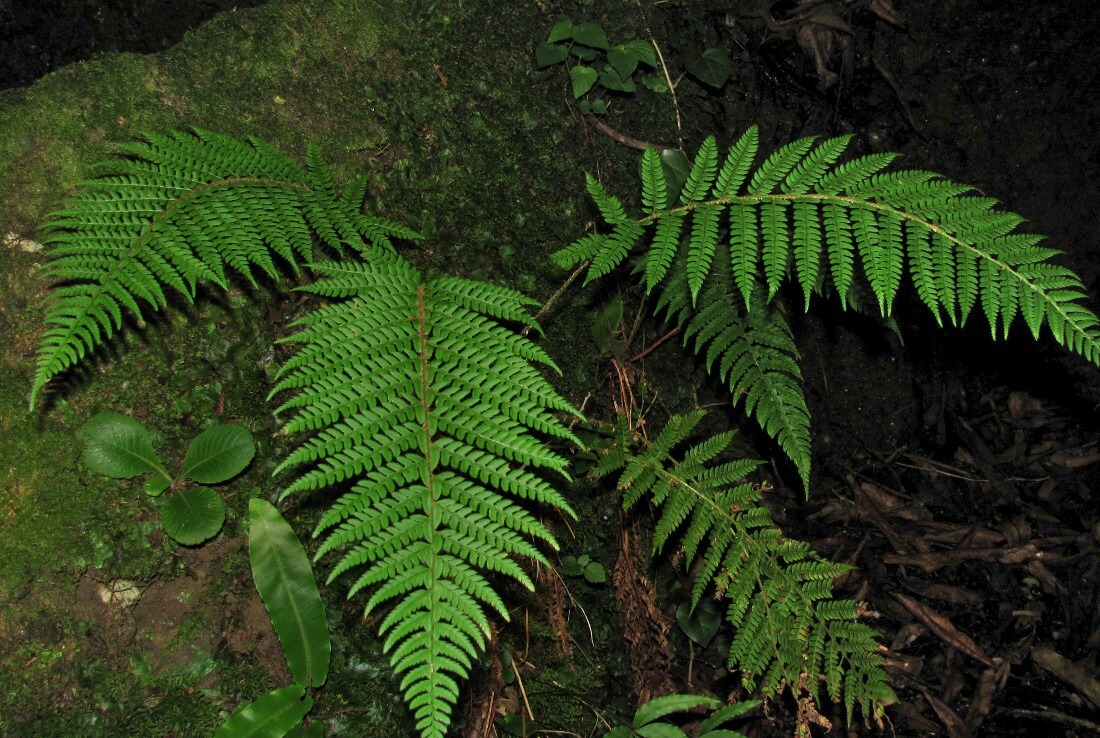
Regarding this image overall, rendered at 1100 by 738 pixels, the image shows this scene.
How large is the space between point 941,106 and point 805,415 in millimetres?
2089

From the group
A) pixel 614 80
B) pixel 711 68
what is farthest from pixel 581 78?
pixel 711 68

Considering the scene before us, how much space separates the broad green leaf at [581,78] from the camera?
326 cm

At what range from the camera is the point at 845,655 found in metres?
2.68

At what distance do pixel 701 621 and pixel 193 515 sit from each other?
213 centimetres

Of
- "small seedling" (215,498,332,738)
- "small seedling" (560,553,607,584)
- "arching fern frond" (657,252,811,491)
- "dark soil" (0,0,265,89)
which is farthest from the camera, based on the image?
"small seedling" (560,553,607,584)

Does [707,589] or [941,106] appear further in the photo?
[941,106]

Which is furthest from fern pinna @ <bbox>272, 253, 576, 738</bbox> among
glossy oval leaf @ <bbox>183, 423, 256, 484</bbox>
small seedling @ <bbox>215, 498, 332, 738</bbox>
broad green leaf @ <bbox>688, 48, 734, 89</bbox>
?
broad green leaf @ <bbox>688, 48, 734, 89</bbox>

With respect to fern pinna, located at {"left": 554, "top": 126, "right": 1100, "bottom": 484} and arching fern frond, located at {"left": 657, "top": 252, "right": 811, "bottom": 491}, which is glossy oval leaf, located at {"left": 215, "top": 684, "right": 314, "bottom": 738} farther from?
arching fern frond, located at {"left": 657, "top": 252, "right": 811, "bottom": 491}

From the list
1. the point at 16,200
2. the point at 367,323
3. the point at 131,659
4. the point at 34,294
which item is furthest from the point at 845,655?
the point at 16,200

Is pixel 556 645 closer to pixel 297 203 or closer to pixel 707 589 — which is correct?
pixel 707 589

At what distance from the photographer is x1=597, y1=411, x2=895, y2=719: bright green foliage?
2.62m

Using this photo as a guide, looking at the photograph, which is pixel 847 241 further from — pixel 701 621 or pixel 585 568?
pixel 701 621

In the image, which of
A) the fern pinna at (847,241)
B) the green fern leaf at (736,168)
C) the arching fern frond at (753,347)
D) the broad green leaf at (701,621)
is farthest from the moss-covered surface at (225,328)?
the green fern leaf at (736,168)

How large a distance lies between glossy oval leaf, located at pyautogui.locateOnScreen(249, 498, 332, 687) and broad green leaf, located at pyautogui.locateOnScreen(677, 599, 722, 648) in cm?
159
